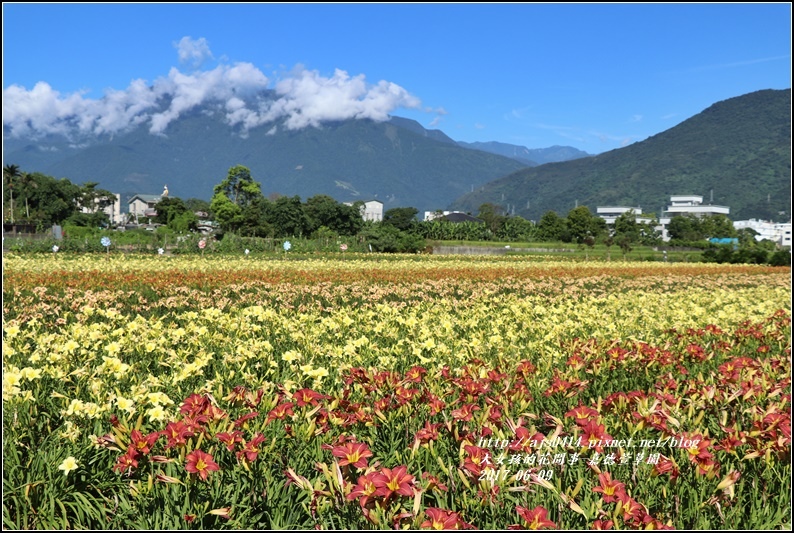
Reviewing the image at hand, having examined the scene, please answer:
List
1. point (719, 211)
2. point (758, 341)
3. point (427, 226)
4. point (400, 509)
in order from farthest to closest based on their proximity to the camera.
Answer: point (719, 211)
point (427, 226)
point (758, 341)
point (400, 509)

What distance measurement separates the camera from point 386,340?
5.79 meters

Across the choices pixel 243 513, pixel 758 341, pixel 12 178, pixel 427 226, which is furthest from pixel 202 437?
pixel 12 178

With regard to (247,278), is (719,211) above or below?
above

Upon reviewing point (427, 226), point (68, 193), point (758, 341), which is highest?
point (68, 193)

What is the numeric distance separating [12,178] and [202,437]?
292 feet

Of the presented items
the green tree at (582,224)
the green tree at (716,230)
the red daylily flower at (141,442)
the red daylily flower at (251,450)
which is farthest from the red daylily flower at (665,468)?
the green tree at (716,230)

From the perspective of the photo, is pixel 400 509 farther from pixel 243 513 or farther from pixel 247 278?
pixel 247 278

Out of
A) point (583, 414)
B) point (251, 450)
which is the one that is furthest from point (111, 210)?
point (583, 414)

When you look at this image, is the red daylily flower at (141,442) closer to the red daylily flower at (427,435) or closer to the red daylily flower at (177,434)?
the red daylily flower at (177,434)

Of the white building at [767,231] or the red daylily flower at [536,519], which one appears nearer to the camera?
the red daylily flower at [536,519]

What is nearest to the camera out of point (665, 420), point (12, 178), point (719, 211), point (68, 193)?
point (665, 420)

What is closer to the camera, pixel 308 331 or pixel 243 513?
pixel 243 513

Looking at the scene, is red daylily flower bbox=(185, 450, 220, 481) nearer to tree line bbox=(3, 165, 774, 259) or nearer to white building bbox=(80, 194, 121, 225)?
tree line bbox=(3, 165, 774, 259)

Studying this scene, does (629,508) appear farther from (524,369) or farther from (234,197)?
(234,197)
